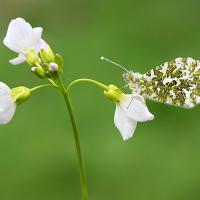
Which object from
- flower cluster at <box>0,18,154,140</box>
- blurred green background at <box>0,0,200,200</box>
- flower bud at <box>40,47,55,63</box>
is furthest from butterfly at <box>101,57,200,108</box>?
blurred green background at <box>0,0,200,200</box>

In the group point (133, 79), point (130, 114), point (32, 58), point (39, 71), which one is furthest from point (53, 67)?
point (133, 79)

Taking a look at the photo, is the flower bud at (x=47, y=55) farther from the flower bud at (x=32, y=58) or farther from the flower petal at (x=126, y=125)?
the flower petal at (x=126, y=125)

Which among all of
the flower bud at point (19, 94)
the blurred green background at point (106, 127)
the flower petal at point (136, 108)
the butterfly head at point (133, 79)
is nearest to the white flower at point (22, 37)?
the flower bud at point (19, 94)

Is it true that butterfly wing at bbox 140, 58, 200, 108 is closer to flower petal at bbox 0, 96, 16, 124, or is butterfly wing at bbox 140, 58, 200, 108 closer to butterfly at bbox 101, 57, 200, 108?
butterfly at bbox 101, 57, 200, 108

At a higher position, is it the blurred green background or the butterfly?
the butterfly

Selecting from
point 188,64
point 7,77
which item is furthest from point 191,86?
point 7,77

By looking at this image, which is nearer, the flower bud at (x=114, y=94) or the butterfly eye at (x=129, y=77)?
the flower bud at (x=114, y=94)
